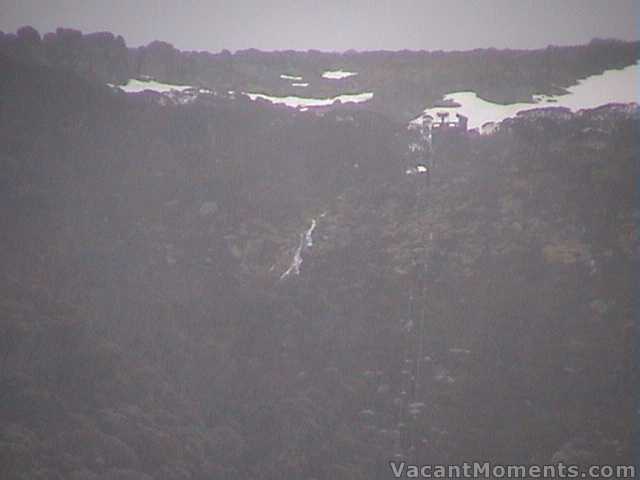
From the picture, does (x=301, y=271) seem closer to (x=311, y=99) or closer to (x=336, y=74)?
(x=311, y=99)

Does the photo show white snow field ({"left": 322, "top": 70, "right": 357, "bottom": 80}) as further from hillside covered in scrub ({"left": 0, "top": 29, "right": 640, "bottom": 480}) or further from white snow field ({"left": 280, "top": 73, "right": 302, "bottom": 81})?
white snow field ({"left": 280, "top": 73, "right": 302, "bottom": 81})

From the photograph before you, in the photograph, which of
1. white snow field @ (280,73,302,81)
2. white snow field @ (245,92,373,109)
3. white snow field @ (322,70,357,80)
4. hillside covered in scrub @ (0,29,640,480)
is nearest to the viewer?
hillside covered in scrub @ (0,29,640,480)

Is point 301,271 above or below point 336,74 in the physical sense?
below

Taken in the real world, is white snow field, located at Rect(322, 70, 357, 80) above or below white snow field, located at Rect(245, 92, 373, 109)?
above

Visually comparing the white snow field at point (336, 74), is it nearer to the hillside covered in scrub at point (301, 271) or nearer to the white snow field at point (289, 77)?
the hillside covered in scrub at point (301, 271)

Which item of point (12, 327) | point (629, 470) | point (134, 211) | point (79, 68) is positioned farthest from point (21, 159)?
point (629, 470)

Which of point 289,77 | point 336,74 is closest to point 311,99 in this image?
point 289,77

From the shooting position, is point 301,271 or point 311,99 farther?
point 311,99

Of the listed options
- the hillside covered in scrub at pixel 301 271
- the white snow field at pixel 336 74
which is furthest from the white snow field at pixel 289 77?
the white snow field at pixel 336 74

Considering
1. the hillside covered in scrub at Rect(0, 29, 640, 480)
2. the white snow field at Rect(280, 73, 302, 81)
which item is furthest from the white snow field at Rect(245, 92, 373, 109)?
the white snow field at Rect(280, 73, 302, 81)
